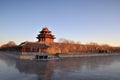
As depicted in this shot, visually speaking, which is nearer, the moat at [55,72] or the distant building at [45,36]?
the moat at [55,72]

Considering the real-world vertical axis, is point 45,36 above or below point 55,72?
above

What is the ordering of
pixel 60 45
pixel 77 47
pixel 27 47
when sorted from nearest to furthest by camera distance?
pixel 27 47
pixel 60 45
pixel 77 47

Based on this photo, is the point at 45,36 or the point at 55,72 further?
the point at 45,36

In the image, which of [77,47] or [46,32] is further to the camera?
[77,47]

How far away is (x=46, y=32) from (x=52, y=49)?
48.2 feet

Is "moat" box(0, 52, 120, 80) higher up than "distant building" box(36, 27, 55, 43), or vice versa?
"distant building" box(36, 27, 55, 43)

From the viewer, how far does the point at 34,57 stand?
40.4 metres

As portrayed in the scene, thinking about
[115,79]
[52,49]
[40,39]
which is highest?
[40,39]

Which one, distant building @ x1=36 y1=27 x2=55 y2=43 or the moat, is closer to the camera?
the moat

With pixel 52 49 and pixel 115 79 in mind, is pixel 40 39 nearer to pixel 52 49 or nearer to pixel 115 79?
pixel 52 49

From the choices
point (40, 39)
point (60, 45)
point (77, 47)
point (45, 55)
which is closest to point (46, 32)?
point (40, 39)

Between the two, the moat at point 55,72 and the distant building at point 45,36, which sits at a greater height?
the distant building at point 45,36

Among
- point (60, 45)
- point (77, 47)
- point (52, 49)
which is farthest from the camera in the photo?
point (77, 47)

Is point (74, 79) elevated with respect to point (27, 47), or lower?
lower
